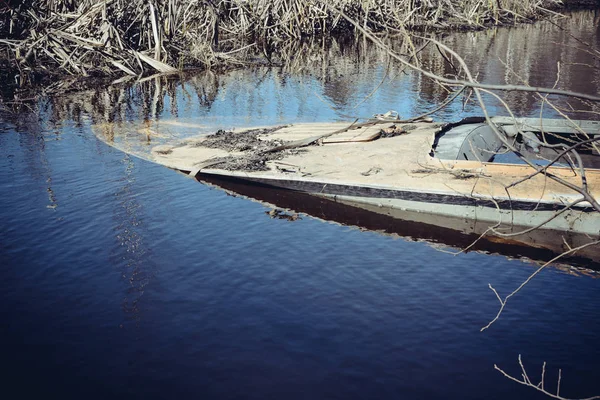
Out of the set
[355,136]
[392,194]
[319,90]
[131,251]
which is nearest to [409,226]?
[392,194]

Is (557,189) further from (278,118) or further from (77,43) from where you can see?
(77,43)

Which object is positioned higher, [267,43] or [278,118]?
[267,43]

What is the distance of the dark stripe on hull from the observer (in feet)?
33.4

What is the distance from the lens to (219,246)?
393 inches

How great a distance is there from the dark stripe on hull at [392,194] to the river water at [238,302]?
0.74 m


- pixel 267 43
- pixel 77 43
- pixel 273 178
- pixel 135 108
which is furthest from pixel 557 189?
pixel 267 43

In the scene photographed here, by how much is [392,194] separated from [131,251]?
4.41 meters

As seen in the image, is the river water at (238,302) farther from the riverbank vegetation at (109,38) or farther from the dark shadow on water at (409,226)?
the riverbank vegetation at (109,38)

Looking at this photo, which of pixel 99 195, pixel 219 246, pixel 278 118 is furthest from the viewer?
A: pixel 278 118

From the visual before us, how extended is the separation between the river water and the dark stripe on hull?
0.74 meters

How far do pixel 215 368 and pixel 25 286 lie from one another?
3.45 meters

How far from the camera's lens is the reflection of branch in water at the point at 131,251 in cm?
854

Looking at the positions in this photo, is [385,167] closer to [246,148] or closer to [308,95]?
[246,148]

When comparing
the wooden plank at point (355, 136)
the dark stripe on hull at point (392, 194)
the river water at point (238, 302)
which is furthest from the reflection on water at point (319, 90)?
the river water at point (238, 302)
